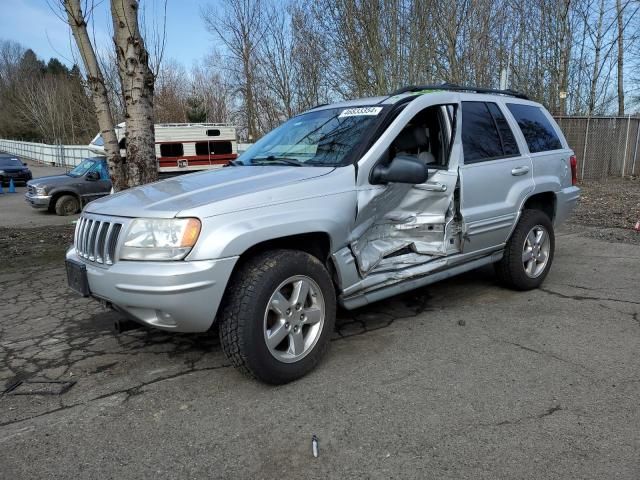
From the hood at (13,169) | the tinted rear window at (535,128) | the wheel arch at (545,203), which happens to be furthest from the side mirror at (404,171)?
the hood at (13,169)

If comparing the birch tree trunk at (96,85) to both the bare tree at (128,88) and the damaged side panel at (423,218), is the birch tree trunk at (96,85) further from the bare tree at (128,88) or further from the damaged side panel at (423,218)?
the damaged side panel at (423,218)

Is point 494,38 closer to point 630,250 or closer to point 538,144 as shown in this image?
point 630,250

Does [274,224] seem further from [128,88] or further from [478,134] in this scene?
[128,88]

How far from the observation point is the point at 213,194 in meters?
3.04

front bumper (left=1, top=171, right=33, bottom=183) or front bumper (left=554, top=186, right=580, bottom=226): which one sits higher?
front bumper (left=554, top=186, right=580, bottom=226)

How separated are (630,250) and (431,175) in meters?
Result: 4.11

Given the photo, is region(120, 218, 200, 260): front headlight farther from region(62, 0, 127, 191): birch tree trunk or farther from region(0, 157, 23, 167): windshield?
region(0, 157, 23, 167): windshield

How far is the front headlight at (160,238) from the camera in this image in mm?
2783

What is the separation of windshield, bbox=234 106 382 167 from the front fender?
0.40 meters

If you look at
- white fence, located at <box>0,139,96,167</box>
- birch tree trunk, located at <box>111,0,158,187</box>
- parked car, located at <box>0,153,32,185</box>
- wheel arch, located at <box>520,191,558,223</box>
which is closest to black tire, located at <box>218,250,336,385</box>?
wheel arch, located at <box>520,191,558,223</box>

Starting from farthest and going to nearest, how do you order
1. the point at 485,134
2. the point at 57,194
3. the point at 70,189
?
the point at 70,189, the point at 57,194, the point at 485,134

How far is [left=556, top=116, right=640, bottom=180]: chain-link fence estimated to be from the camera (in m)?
14.8

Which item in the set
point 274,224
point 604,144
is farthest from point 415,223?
point 604,144

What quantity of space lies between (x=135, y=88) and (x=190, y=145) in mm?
13747
